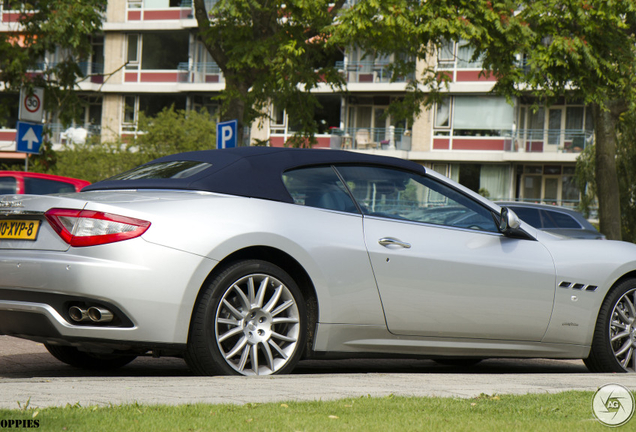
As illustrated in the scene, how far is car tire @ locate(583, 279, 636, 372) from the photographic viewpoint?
661cm

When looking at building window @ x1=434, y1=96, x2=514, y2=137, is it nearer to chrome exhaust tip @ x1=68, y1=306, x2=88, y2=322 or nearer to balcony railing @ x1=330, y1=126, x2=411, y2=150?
balcony railing @ x1=330, y1=126, x2=411, y2=150

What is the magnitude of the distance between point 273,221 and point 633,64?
1123cm

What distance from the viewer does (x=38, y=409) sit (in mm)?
3572

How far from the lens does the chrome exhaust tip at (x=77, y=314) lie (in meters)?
4.87

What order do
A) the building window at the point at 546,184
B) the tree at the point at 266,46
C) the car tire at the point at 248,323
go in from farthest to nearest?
1. the building window at the point at 546,184
2. the tree at the point at 266,46
3. the car tire at the point at 248,323

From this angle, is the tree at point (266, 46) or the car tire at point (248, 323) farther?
the tree at point (266, 46)

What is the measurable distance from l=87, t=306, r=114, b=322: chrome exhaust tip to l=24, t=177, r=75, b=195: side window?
27.6ft

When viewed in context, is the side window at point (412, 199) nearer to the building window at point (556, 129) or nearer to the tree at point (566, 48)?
the tree at point (566, 48)

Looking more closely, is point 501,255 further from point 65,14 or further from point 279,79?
point 65,14

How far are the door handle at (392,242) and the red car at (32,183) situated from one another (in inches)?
308

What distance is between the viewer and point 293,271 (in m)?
5.42

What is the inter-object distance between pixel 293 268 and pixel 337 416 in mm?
1773

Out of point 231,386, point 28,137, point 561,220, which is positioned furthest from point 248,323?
point 561,220

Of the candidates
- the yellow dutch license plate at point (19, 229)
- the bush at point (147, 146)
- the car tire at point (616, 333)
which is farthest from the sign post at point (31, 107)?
the bush at point (147, 146)
